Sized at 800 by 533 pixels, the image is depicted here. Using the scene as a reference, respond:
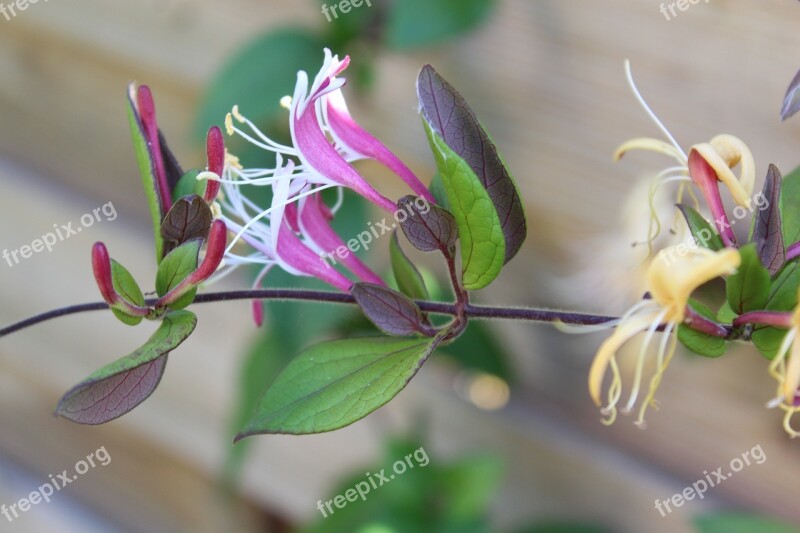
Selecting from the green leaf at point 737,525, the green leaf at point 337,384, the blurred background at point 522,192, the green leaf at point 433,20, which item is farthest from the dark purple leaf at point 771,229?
the green leaf at point 433,20

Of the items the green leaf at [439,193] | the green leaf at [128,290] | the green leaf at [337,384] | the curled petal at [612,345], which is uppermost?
the green leaf at [128,290]

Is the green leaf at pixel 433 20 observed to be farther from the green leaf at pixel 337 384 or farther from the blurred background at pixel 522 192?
the green leaf at pixel 337 384

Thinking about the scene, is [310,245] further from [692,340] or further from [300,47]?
[300,47]

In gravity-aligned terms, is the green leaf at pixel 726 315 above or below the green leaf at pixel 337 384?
below

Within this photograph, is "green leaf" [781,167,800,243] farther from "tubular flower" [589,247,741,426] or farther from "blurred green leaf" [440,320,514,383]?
"blurred green leaf" [440,320,514,383]

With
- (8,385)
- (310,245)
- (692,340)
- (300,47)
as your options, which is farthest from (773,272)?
(8,385)

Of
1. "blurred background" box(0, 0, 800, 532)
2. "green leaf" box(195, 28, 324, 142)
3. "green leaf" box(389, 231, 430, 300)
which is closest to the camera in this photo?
"green leaf" box(389, 231, 430, 300)

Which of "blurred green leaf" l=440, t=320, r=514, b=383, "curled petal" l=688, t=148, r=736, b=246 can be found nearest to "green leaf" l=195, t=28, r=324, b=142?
"blurred green leaf" l=440, t=320, r=514, b=383
